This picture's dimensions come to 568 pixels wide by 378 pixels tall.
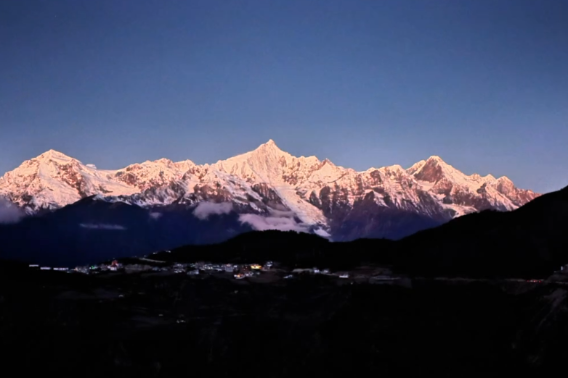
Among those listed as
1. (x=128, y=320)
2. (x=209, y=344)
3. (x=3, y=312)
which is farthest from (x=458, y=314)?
(x=3, y=312)

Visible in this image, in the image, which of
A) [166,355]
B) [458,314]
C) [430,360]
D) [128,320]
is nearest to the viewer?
[430,360]

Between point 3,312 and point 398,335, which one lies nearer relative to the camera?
point 398,335

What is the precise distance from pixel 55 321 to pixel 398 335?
295 feet

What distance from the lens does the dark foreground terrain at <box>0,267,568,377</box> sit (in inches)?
5709

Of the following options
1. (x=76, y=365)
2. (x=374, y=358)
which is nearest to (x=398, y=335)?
(x=374, y=358)

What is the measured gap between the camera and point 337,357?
155 m

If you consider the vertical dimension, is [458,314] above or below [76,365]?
above

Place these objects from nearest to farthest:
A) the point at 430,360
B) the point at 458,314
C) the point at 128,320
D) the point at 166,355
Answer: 1. the point at 430,360
2. the point at 166,355
3. the point at 458,314
4. the point at 128,320

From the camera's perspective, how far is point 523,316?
156000 millimetres

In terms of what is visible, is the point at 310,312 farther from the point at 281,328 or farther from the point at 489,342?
the point at 489,342

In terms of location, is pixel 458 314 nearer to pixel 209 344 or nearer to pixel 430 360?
pixel 430 360

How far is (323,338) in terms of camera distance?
166 m

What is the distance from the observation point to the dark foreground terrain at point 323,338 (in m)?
145

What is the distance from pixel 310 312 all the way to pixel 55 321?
227 ft
